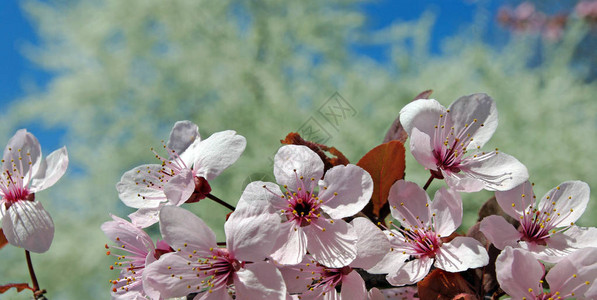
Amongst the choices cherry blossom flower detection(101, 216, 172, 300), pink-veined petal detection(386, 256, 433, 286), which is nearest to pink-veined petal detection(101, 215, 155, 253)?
cherry blossom flower detection(101, 216, 172, 300)

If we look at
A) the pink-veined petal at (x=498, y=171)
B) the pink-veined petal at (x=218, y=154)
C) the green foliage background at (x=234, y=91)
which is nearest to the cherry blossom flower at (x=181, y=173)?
the pink-veined petal at (x=218, y=154)

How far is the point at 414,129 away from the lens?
0.38 meters

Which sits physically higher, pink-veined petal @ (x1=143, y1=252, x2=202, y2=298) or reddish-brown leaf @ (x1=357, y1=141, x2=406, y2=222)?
reddish-brown leaf @ (x1=357, y1=141, x2=406, y2=222)

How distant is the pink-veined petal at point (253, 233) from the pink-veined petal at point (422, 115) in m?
0.14

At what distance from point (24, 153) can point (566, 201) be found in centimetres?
53

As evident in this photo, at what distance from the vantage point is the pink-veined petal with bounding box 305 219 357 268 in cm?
35

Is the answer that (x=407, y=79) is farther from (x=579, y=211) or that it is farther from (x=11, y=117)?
(x=11, y=117)

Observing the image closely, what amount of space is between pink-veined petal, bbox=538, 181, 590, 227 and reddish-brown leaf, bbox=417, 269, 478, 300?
0.11 meters

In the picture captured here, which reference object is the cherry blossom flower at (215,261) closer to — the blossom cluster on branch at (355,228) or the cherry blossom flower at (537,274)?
the blossom cluster on branch at (355,228)

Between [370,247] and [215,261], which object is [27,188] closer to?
[215,261]

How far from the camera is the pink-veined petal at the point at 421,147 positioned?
1.24 ft

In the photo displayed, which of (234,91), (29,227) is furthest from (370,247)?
(234,91)

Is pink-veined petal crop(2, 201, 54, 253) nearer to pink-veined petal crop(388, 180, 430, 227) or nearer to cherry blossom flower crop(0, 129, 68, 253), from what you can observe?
cherry blossom flower crop(0, 129, 68, 253)

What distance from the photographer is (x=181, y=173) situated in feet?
1.26
